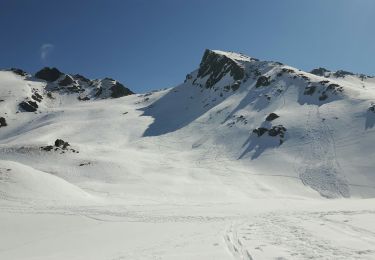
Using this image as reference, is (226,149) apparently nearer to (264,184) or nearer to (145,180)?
(264,184)

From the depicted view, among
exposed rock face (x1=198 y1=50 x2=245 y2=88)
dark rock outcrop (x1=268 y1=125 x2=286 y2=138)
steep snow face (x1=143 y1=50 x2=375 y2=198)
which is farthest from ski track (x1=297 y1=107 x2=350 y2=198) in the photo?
exposed rock face (x1=198 y1=50 x2=245 y2=88)

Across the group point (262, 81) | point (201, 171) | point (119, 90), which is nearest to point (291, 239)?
point (201, 171)

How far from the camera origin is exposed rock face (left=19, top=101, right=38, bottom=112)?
374 feet

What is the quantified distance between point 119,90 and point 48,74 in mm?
34499

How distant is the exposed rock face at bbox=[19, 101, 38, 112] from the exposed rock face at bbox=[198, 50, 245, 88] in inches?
2031

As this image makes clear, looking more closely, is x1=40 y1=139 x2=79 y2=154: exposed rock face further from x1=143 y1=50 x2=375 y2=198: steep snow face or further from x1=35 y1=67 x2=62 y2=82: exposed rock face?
x1=35 y1=67 x2=62 y2=82: exposed rock face

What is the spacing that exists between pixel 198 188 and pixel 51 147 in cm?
2749

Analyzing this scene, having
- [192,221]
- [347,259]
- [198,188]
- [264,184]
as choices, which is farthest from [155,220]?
[264,184]

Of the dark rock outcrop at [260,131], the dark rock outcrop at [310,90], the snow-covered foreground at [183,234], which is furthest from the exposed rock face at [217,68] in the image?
the snow-covered foreground at [183,234]

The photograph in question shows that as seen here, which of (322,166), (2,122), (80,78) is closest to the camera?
(322,166)

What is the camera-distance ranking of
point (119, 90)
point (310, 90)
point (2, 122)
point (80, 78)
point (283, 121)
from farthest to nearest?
point (80, 78)
point (119, 90)
point (2, 122)
point (310, 90)
point (283, 121)

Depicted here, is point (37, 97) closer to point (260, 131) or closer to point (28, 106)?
point (28, 106)

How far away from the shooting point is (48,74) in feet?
519

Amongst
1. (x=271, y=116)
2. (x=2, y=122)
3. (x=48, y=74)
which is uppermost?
(x=48, y=74)
